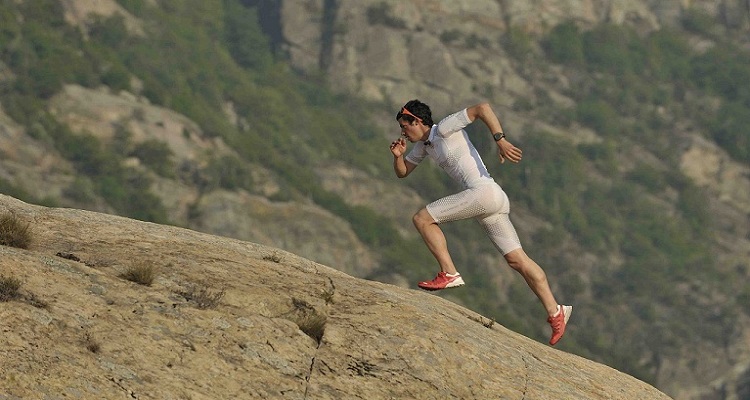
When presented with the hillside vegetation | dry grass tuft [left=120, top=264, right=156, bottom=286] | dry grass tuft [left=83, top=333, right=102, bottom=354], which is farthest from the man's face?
the hillside vegetation

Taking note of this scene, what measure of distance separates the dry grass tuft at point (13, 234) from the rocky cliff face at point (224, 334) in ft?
0.81

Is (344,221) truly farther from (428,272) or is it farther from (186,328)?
(186,328)

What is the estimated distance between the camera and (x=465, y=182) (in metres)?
17.3

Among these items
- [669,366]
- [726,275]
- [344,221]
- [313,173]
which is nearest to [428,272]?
[344,221]

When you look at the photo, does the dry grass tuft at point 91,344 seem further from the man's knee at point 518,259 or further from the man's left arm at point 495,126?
the man's knee at point 518,259

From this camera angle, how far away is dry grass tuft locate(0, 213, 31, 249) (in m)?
15.3

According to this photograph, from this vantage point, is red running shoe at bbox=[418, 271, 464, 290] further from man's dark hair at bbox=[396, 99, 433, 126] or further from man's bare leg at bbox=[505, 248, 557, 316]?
man's dark hair at bbox=[396, 99, 433, 126]

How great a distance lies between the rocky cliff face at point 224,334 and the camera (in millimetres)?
13281

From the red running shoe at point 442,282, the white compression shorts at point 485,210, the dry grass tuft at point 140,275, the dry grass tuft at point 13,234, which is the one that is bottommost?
the dry grass tuft at point 13,234

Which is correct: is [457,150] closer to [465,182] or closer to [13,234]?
[465,182]

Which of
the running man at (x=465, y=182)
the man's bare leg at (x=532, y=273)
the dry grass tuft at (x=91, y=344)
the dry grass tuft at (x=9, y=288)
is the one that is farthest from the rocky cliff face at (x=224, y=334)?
the running man at (x=465, y=182)

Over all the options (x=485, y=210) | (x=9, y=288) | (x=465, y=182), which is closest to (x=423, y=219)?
(x=465, y=182)

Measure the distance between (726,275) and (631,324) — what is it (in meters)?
18.0

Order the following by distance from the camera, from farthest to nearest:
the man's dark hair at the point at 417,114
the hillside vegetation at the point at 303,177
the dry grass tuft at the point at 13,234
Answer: the hillside vegetation at the point at 303,177
the man's dark hair at the point at 417,114
the dry grass tuft at the point at 13,234
